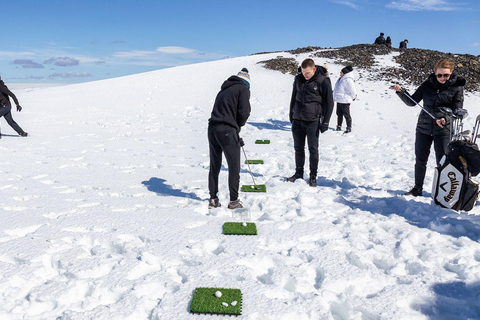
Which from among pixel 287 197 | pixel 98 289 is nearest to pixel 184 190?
pixel 287 197

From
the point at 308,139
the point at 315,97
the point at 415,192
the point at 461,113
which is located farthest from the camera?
the point at 308,139

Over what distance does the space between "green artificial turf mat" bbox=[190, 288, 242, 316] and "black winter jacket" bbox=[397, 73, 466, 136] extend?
414 centimetres

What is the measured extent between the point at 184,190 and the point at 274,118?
860 cm

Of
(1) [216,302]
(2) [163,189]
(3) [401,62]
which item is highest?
(3) [401,62]

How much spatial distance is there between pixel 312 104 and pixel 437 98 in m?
2.00

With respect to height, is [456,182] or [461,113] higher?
[461,113]

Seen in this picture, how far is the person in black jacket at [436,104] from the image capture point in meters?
4.92

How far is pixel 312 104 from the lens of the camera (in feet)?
20.2

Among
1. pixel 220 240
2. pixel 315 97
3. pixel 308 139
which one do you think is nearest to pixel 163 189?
pixel 220 240

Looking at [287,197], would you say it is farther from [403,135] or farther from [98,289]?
[403,135]

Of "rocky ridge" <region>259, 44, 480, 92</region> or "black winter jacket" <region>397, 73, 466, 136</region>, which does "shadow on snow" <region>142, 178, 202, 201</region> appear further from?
"rocky ridge" <region>259, 44, 480, 92</region>

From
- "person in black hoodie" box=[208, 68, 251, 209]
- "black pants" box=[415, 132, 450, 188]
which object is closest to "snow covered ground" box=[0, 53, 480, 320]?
"black pants" box=[415, 132, 450, 188]

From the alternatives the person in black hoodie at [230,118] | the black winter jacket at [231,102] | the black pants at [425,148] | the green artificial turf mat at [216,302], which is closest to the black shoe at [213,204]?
the person in black hoodie at [230,118]

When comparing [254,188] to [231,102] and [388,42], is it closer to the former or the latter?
[231,102]
